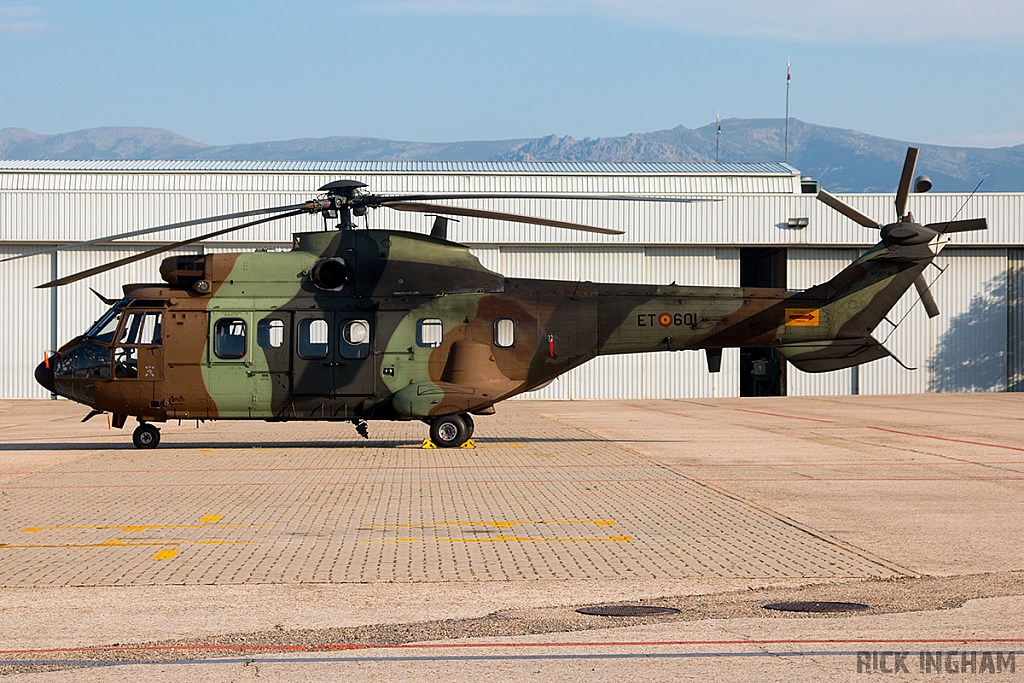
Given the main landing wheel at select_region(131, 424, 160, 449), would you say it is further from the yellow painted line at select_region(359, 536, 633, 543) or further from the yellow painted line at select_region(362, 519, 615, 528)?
the yellow painted line at select_region(359, 536, 633, 543)

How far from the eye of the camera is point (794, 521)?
1162cm

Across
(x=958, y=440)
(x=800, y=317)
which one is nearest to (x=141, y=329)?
(x=800, y=317)

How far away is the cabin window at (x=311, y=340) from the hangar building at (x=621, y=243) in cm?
2263

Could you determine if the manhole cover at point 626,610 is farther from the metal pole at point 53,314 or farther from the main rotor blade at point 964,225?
the metal pole at point 53,314

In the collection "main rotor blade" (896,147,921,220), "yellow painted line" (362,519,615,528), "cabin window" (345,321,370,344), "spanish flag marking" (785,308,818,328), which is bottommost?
"yellow painted line" (362,519,615,528)

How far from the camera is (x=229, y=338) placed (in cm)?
2019

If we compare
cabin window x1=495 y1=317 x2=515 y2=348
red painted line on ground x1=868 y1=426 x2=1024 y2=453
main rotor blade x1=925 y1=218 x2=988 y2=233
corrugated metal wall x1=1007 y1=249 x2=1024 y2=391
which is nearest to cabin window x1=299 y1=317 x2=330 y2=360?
cabin window x1=495 y1=317 x2=515 y2=348

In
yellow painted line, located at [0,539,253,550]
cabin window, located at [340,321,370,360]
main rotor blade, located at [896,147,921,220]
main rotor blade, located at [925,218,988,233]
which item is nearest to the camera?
yellow painted line, located at [0,539,253,550]

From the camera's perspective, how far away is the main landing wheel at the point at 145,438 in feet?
68.6

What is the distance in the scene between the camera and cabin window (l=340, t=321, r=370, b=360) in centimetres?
2019

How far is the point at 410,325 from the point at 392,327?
1.11ft

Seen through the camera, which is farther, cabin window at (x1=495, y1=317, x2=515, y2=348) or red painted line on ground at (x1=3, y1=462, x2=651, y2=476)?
cabin window at (x1=495, y1=317, x2=515, y2=348)

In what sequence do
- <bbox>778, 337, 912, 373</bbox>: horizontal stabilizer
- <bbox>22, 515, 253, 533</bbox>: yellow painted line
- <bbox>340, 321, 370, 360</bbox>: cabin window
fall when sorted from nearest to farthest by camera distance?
<bbox>22, 515, 253, 533</bbox>: yellow painted line < <bbox>340, 321, 370, 360</bbox>: cabin window < <bbox>778, 337, 912, 373</bbox>: horizontal stabilizer

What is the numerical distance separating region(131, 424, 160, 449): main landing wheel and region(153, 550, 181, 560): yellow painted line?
11.5 m
